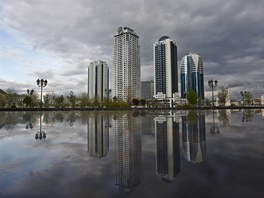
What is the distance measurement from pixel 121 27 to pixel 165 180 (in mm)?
159752

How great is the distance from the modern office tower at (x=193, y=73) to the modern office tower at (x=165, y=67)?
7.58 meters

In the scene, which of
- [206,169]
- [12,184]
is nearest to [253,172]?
[206,169]

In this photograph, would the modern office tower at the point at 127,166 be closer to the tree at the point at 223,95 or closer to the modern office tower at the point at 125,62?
the tree at the point at 223,95

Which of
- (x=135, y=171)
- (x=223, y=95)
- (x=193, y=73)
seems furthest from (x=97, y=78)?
(x=135, y=171)

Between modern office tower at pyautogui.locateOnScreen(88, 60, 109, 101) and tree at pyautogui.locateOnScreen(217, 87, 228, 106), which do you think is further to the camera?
modern office tower at pyautogui.locateOnScreen(88, 60, 109, 101)

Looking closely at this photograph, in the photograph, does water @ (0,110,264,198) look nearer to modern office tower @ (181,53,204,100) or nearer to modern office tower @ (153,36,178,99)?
modern office tower @ (153,36,178,99)

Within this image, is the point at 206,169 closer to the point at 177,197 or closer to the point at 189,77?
the point at 177,197

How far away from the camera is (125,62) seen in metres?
147

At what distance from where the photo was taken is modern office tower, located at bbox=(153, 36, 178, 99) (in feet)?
494

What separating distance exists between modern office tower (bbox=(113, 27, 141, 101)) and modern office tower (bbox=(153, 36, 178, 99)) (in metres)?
16.4

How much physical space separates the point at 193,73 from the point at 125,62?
52812mm

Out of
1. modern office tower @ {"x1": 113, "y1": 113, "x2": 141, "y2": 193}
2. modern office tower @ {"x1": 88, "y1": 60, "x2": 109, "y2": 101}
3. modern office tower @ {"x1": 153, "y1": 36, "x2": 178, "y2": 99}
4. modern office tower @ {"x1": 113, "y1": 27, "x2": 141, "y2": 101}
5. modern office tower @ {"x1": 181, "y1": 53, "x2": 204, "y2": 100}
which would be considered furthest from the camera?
modern office tower @ {"x1": 181, "y1": 53, "x2": 204, "y2": 100}

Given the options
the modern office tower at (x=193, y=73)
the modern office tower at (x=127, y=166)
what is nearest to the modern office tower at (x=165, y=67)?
the modern office tower at (x=193, y=73)

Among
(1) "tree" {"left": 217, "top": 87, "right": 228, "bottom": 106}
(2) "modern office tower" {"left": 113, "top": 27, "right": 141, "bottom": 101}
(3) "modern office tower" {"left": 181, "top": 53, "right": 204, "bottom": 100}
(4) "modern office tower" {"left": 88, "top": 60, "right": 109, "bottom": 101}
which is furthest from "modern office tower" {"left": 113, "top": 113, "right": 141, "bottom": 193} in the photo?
(3) "modern office tower" {"left": 181, "top": 53, "right": 204, "bottom": 100}
